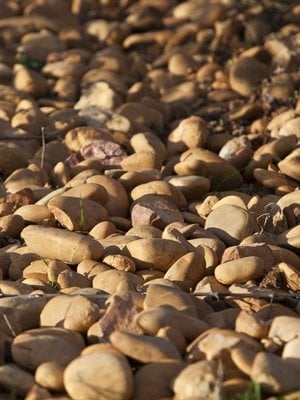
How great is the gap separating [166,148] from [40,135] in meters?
0.45

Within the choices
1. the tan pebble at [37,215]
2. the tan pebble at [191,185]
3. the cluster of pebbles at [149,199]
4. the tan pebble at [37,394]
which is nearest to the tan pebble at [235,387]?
the cluster of pebbles at [149,199]

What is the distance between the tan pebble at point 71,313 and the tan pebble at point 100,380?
0.24 metres

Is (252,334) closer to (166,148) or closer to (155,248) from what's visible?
(155,248)

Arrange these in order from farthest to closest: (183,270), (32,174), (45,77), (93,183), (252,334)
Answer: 1. (45,77)
2. (32,174)
3. (93,183)
4. (183,270)
5. (252,334)

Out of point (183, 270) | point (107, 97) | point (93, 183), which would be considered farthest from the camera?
point (107, 97)

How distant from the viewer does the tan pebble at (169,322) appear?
1.89 m

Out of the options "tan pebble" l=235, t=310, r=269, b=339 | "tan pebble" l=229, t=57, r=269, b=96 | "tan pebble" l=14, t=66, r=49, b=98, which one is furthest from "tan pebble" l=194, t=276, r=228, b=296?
"tan pebble" l=14, t=66, r=49, b=98

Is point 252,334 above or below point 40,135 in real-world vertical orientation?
above

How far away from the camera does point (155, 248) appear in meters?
2.35

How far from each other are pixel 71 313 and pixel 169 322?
227 millimetres

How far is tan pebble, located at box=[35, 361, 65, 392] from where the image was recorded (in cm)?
177

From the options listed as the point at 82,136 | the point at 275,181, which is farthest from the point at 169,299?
the point at 82,136

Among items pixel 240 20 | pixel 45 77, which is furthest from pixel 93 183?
pixel 240 20

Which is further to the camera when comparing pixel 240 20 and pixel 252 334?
pixel 240 20
